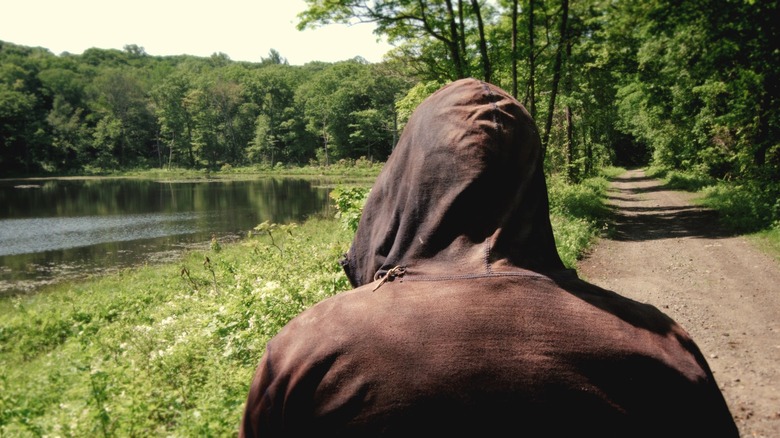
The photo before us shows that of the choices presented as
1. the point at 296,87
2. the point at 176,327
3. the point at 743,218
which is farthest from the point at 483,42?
the point at 296,87

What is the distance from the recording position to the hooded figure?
1.03 meters

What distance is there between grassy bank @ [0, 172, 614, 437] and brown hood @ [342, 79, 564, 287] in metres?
3.15

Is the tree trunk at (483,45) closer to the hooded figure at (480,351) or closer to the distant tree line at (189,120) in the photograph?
the hooded figure at (480,351)

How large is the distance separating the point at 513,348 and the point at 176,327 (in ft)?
24.9

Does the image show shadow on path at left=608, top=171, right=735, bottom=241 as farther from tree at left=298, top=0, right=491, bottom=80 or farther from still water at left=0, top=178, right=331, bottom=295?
still water at left=0, top=178, right=331, bottom=295

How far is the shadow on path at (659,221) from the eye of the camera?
1341cm

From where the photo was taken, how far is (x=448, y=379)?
1.04 meters

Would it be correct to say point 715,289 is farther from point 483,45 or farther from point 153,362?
point 483,45

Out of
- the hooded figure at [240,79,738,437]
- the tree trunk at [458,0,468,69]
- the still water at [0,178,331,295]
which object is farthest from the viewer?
the still water at [0,178,331,295]

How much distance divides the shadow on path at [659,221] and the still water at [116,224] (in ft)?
55.3

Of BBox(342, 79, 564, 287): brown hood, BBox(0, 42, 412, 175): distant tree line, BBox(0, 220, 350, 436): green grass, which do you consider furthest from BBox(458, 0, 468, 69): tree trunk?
BBox(0, 42, 412, 175): distant tree line

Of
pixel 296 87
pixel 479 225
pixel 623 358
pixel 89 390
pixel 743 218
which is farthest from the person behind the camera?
pixel 296 87

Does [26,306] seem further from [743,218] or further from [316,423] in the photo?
[743,218]

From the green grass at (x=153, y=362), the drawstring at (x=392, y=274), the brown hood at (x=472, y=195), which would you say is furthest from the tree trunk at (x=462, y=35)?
the drawstring at (x=392, y=274)
